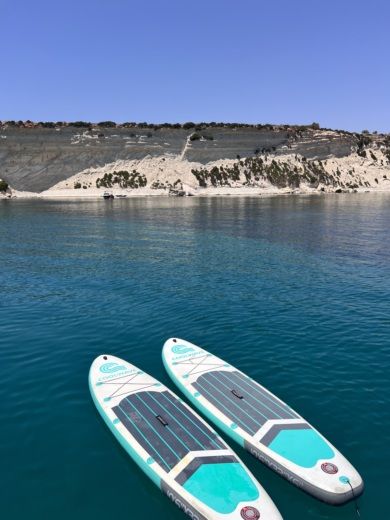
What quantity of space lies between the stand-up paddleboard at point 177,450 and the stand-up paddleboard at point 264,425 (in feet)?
2.70

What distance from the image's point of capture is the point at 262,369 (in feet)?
53.5

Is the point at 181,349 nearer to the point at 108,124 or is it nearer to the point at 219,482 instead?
the point at 219,482

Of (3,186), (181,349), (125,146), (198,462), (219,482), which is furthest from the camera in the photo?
(125,146)

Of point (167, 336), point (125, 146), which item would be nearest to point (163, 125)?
point (125, 146)

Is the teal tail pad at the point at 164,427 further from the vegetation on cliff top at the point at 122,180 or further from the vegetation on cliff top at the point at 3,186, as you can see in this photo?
the vegetation on cliff top at the point at 3,186

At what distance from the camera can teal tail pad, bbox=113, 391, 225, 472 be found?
10.9 m

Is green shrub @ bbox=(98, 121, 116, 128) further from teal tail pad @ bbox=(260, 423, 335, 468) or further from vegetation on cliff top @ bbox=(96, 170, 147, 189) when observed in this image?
teal tail pad @ bbox=(260, 423, 335, 468)

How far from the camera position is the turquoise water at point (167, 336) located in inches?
410

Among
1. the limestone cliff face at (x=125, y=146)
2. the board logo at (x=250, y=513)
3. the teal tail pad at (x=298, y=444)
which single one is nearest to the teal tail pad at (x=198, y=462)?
the teal tail pad at (x=298, y=444)

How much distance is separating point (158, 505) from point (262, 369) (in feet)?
25.0

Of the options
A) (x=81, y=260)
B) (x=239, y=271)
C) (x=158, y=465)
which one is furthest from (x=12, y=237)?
(x=158, y=465)

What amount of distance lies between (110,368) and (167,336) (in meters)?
4.61

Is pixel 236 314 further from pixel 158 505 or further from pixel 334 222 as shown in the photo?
pixel 334 222

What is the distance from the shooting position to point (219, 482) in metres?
9.72
